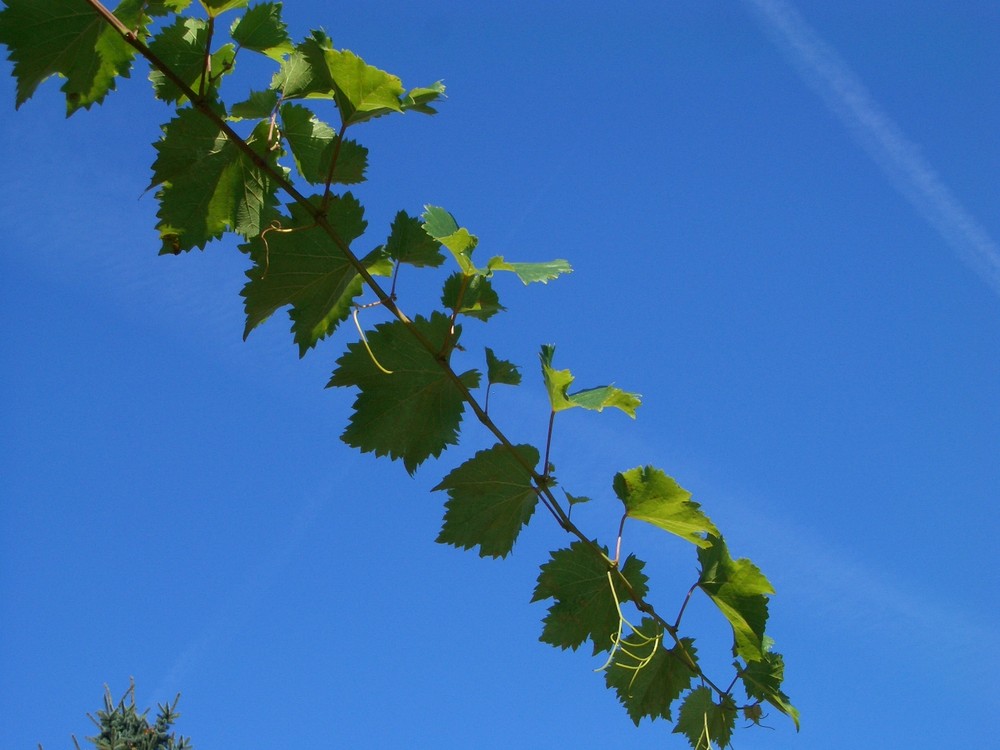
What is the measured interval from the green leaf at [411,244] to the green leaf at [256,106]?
0.99ft

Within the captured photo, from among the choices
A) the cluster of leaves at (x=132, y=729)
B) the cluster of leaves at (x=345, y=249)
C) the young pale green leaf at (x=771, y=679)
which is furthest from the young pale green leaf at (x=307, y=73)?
the cluster of leaves at (x=132, y=729)

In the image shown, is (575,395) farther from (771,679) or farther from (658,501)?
(771,679)

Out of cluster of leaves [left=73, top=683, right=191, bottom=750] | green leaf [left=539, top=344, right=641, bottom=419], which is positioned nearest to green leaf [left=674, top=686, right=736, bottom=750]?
green leaf [left=539, top=344, right=641, bottom=419]

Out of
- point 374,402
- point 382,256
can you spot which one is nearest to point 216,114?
point 382,256

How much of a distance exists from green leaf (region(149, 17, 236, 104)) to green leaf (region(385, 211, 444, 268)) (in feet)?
1.30

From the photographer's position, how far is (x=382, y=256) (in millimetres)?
1638

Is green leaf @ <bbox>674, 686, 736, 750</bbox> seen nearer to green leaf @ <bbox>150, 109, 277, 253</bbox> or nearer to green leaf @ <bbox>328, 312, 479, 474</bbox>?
green leaf @ <bbox>328, 312, 479, 474</bbox>

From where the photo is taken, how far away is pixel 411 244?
64.2 inches

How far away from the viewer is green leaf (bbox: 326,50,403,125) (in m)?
1.46

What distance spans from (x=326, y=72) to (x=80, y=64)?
18.3 inches

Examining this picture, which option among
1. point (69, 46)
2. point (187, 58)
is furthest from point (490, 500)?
point (69, 46)

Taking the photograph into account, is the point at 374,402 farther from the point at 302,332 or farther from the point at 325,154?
the point at 325,154

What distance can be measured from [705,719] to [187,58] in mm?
1738

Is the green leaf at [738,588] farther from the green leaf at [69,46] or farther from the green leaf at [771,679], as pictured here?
the green leaf at [69,46]
